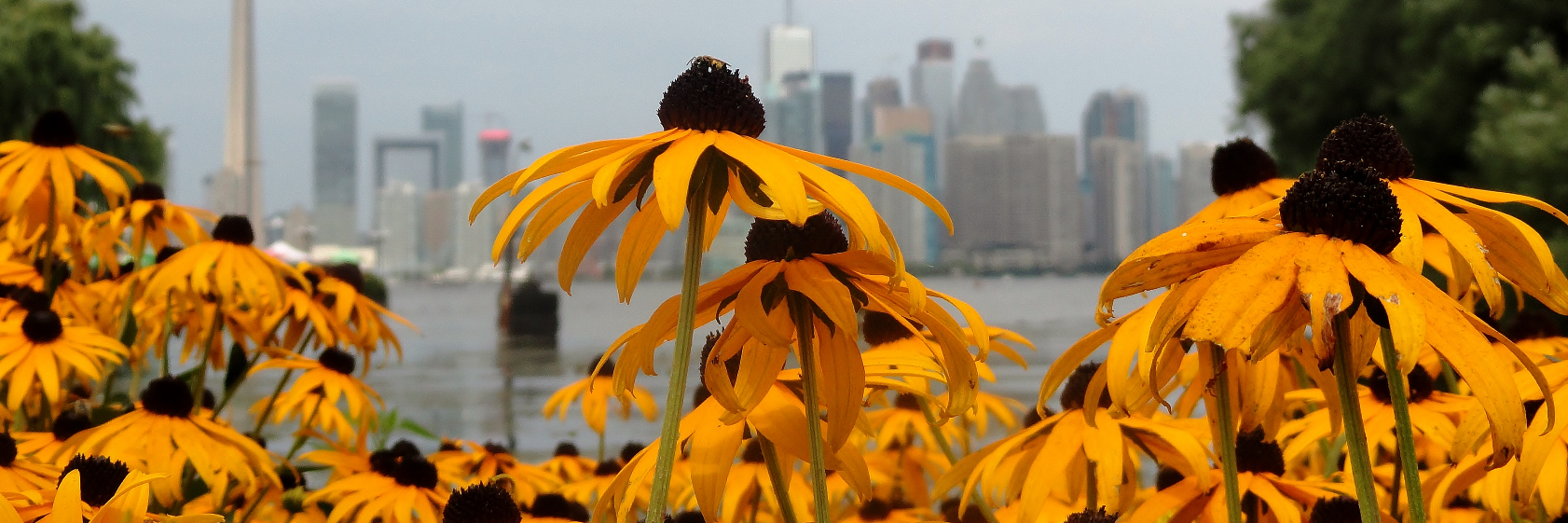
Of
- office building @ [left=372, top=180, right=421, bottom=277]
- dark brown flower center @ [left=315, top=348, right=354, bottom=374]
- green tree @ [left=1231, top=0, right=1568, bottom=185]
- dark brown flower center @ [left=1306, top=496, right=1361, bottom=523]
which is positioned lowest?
office building @ [left=372, top=180, right=421, bottom=277]

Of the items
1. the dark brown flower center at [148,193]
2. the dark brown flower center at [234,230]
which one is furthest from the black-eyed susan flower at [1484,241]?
the dark brown flower center at [148,193]

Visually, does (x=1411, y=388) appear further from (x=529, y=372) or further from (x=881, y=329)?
(x=529, y=372)

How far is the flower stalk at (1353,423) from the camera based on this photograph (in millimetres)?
889

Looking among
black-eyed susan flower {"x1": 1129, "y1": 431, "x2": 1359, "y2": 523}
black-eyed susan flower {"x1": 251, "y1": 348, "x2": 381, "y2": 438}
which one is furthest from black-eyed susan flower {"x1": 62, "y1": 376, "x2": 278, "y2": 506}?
black-eyed susan flower {"x1": 1129, "y1": 431, "x2": 1359, "y2": 523}

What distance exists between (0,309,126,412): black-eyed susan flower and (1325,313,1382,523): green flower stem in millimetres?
2249

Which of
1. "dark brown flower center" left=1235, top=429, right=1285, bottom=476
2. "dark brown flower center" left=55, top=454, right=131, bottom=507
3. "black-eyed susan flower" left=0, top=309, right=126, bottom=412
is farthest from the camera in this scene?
"black-eyed susan flower" left=0, top=309, right=126, bottom=412

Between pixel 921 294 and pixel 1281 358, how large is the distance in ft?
3.55

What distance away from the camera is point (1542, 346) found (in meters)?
2.17

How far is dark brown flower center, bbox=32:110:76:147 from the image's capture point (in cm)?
286

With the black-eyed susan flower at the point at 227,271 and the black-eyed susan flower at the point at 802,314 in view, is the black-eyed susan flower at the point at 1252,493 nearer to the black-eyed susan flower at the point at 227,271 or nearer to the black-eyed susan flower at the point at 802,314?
the black-eyed susan flower at the point at 802,314

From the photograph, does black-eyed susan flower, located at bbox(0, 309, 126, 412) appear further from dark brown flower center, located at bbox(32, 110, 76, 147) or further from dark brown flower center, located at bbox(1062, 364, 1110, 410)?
dark brown flower center, located at bbox(1062, 364, 1110, 410)

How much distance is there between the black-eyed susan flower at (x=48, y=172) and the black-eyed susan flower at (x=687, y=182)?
81.5 inches

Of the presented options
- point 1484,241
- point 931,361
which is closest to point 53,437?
point 931,361

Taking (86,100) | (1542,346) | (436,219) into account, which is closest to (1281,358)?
(1542,346)
